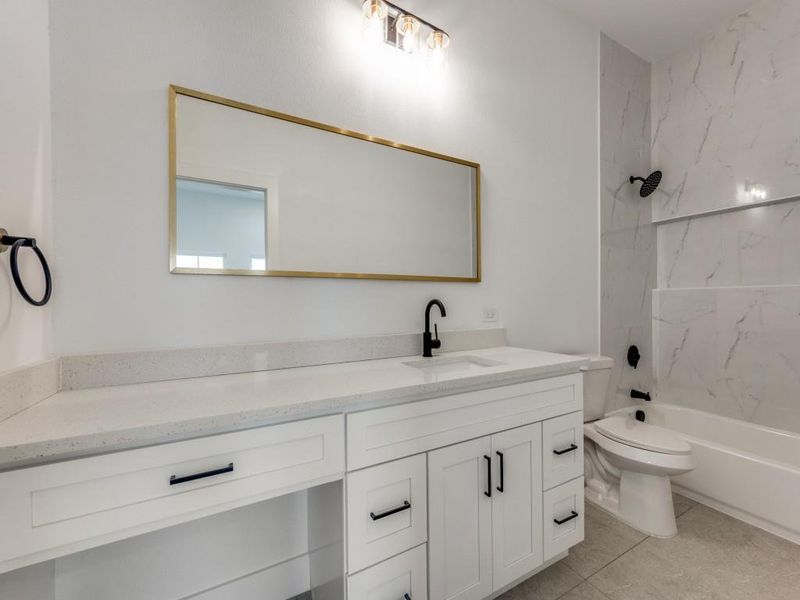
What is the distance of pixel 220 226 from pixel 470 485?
4.00 ft

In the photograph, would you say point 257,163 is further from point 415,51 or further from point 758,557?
point 758,557

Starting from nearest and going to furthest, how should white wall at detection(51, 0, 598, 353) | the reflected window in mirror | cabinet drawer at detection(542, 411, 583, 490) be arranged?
white wall at detection(51, 0, 598, 353), the reflected window in mirror, cabinet drawer at detection(542, 411, 583, 490)

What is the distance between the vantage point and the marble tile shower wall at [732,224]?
80.0 inches

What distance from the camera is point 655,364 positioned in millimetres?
2643

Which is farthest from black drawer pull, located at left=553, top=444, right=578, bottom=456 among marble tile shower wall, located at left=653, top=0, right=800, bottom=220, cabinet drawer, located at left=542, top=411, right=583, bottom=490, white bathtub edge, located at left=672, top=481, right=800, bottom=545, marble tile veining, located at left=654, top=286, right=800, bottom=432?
marble tile shower wall, located at left=653, top=0, right=800, bottom=220

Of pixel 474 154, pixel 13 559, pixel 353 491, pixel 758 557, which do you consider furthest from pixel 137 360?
pixel 758 557

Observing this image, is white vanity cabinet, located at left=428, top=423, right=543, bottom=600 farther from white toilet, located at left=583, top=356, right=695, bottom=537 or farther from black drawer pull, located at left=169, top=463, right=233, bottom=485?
white toilet, located at left=583, top=356, right=695, bottom=537

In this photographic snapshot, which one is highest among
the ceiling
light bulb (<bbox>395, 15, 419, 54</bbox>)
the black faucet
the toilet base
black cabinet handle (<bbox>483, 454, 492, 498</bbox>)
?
the ceiling

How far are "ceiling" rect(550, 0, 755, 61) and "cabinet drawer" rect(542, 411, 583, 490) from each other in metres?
2.40

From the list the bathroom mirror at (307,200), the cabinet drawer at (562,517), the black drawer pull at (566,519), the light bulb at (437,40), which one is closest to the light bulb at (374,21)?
the light bulb at (437,40)

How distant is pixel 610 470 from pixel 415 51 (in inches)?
94.6

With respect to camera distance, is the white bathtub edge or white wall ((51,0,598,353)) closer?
white wall ((51,0,598,353))

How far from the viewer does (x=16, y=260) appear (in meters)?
0.82

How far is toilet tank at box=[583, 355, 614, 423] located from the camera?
1949mm
